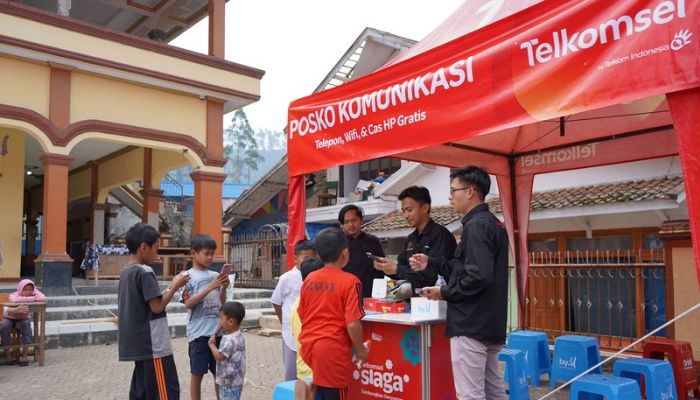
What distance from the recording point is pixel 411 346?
4.21 metres

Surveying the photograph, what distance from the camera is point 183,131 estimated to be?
1399cm

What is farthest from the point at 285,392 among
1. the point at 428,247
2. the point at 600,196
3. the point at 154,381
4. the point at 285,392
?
the point at 600,196

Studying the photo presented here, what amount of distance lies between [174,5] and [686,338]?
14437mm

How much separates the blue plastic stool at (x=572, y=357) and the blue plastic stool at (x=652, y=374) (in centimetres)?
58

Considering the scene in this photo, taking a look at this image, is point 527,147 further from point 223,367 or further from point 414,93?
point 223,367

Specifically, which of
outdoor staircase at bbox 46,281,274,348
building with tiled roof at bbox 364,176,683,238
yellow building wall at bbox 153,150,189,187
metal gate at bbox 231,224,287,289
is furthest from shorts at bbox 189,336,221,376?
yellow building wall at bbox 153,150,189,187

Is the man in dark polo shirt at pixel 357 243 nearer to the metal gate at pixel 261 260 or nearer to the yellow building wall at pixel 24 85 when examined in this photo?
the yellow building wall at pixel 24 85

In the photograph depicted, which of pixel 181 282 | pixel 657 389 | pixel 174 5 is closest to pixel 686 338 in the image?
pixel 657 389

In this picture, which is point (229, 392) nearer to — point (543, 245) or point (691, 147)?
point (691, 147)

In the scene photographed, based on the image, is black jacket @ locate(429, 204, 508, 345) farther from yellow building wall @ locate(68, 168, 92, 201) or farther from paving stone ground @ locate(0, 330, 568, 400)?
yellow building wall @ locate(68, 168, 92, 201)

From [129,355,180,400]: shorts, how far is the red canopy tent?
75.6 inches

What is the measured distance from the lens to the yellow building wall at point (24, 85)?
11.4 metres

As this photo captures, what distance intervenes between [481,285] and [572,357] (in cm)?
286

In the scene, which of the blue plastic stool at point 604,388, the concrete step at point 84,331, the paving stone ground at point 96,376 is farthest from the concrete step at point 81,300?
the blue plastic stool at point 604,388
